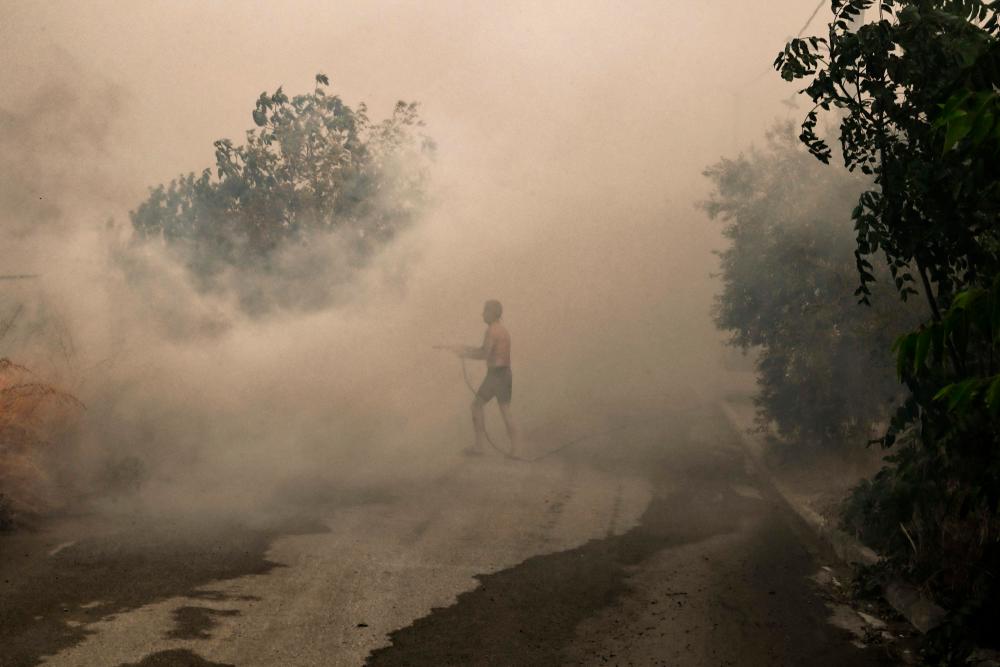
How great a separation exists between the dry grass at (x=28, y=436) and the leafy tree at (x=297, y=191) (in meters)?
6.26

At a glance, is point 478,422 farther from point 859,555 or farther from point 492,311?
point 859,555

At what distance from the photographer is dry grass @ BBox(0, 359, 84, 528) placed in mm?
8148

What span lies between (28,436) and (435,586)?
160 inches

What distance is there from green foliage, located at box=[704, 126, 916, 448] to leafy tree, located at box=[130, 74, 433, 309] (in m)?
5.55

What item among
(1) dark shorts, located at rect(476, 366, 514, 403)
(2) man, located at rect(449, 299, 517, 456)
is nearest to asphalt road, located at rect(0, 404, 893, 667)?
(2) man, located at rect(449, 299, 517, 456)

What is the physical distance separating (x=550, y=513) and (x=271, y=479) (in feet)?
9.63

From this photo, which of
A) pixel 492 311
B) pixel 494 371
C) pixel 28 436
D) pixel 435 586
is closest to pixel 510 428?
pixel 494 371

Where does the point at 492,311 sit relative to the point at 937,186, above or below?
above

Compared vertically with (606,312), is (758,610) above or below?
below

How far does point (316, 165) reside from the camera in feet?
52.1

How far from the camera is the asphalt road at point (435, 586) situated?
5.33 m

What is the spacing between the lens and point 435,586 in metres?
6.62

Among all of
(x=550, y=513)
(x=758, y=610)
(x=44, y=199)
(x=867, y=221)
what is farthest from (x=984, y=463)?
(x=44, y=199)

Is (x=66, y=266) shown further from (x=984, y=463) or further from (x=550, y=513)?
(x=984, y=463)
